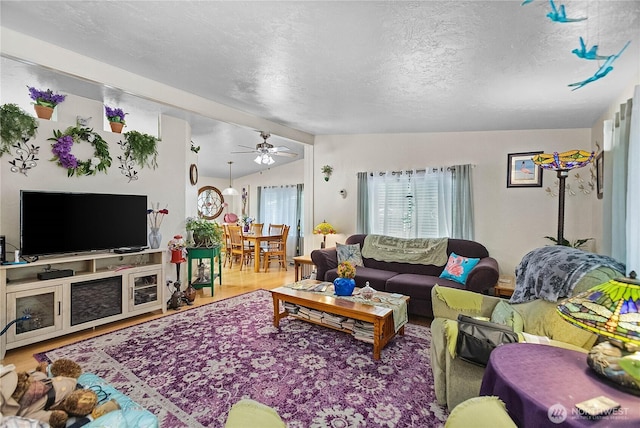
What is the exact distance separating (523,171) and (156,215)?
16.0 feet

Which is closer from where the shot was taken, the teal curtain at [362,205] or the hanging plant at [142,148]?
the hanging plant at [142,148]

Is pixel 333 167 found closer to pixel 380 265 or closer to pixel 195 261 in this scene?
pixel 380 265

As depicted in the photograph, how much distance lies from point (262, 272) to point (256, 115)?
3.15m

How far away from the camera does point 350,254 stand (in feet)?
15.1

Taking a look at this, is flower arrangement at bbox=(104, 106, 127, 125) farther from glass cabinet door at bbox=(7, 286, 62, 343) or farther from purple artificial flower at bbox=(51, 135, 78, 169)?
glass cabinet door at bbox=(7, 286, 62, 343)

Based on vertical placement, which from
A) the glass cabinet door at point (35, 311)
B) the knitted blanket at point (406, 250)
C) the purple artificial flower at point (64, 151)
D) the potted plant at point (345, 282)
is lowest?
the glass cabinet door at point (35, 311)

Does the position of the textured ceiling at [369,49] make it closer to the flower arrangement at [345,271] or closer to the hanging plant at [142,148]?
the hanging plant at [142,148]

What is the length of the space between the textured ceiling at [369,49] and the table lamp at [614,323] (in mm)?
1518

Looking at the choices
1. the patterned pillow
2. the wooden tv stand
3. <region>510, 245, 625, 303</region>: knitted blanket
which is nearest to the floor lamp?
<region>510, 245, 625, 303</region>: knitted blanket

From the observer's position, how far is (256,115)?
172 inches

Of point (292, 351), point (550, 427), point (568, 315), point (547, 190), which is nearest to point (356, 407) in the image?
point (292, 351)

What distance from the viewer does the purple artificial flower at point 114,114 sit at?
3.52 meters

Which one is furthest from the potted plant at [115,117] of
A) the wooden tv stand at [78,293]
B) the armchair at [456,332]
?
the armchair at [456,332]

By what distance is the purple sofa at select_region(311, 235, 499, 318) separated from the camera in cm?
333
